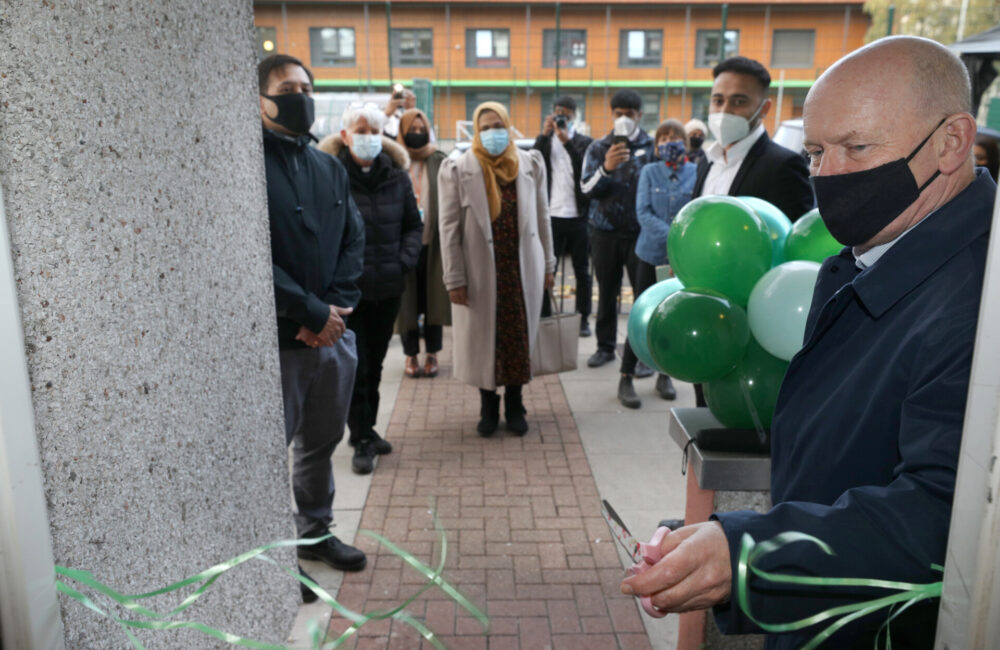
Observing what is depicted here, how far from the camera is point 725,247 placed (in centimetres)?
258

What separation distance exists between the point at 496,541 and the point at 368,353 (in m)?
1.57

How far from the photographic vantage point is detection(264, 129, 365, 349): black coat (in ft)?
9.70

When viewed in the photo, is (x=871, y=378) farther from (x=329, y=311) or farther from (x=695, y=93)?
(x=695, y=93)

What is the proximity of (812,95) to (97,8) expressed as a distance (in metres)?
1.42

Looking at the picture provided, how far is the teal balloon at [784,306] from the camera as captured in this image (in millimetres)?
2256

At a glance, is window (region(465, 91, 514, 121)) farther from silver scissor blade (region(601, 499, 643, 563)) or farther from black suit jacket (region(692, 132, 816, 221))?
silver scissor blade (region(601, 499, 643, 563))

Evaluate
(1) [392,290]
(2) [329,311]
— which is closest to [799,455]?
(2) [329,311]

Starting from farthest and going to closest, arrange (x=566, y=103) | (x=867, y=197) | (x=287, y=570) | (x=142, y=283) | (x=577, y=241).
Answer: (x=566, y=103)
(x=577, y=241)
(x=142, y=283)
(x=867, y=197)
(x=287, y=570)

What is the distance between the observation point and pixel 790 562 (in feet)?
3.51

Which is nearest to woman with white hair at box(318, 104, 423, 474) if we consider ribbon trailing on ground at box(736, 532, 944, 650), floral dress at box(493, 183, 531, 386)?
floral dress at box(493, 183, 531, 386)

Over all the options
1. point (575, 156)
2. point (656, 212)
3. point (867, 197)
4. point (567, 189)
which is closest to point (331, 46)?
point (575, 156)

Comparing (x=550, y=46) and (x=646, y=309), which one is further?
(x=550, y=46)

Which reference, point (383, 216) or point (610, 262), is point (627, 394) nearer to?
point (610, 262)

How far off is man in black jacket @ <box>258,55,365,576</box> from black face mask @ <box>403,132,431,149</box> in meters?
2.47
